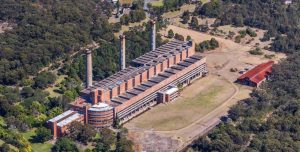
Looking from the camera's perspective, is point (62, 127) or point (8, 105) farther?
point (8, 105)

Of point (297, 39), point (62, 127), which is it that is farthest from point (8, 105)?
point (297, 39)

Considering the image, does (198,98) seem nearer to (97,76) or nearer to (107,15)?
(97,76)

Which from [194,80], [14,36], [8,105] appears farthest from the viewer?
[14,36]

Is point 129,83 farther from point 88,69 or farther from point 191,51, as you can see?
point 191,51

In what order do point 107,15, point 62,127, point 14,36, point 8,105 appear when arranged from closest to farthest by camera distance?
point 62,127 < point 8,105 < point 14,36 < point 107,15

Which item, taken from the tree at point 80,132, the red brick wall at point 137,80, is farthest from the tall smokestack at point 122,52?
the tree at point 80,132

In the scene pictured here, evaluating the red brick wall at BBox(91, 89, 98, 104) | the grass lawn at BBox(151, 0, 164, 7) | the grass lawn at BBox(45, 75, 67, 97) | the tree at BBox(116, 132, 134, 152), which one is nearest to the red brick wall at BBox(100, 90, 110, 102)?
the red brick wall at BBox(91, 89, 98, 104)

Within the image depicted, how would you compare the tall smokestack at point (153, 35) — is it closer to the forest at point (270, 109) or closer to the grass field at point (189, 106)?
the grass field at point (189, 106)
